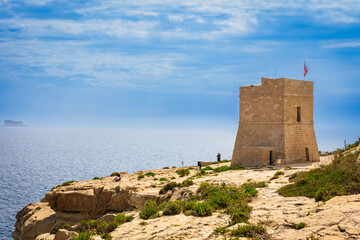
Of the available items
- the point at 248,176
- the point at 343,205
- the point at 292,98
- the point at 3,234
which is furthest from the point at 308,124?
the point at 3,234

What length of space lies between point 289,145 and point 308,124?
164 inches

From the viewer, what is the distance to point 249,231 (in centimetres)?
1257

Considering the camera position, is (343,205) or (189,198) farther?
(189,198)

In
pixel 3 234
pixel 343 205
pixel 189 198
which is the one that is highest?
pixel 343 205

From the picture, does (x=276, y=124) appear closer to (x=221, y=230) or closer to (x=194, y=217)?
(x=194, y=217)

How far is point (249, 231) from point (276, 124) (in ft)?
73.3

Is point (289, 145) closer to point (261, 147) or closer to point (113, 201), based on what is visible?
point (261, 147)

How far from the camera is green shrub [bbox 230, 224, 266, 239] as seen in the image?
12.4 metres

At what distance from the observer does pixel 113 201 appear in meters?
28.0

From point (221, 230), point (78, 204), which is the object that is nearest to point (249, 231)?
point (221, 230)

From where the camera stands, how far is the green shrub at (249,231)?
12375 mm

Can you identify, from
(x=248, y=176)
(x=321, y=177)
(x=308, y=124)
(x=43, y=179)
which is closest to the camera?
(x=321, y=177)

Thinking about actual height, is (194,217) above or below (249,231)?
below

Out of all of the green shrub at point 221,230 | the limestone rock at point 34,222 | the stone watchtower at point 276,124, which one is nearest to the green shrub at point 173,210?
the green shrub at point 221,230
